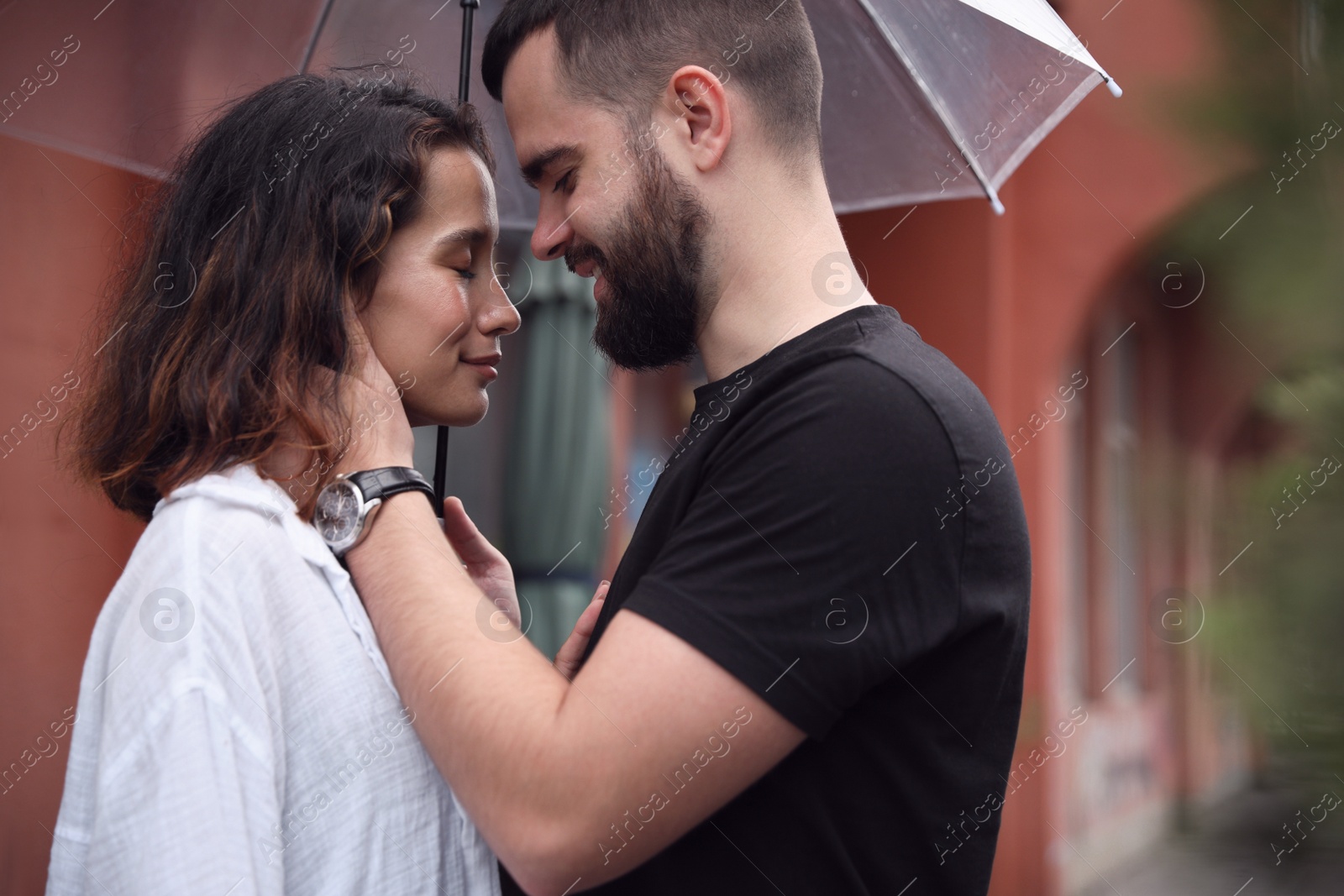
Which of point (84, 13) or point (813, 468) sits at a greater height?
point (84, 13)

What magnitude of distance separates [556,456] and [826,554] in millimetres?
2364

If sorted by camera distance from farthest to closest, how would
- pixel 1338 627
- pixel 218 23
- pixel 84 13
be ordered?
pixel 218 23, pixel 84 13, pixel 1338 627

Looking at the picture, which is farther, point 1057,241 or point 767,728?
point 1057,241

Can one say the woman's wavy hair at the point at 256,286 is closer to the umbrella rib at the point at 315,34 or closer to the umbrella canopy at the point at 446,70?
the umbrella canopy at the point at 446,70

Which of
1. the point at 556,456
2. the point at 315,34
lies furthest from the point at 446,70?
the point at 556,456

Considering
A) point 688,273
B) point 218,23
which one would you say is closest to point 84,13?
point 218,23

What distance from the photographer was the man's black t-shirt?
3.76 ft

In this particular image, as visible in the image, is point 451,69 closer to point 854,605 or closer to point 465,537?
point 465,537

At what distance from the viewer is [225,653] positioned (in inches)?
45.9

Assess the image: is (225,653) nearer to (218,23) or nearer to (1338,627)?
(218,23)

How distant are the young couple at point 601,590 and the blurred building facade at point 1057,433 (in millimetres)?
206

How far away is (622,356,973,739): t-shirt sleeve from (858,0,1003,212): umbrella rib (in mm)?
967

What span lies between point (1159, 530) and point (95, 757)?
1.77 metres

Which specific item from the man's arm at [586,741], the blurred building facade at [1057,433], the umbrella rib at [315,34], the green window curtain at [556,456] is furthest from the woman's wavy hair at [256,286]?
the green window curtain at [556,456]
